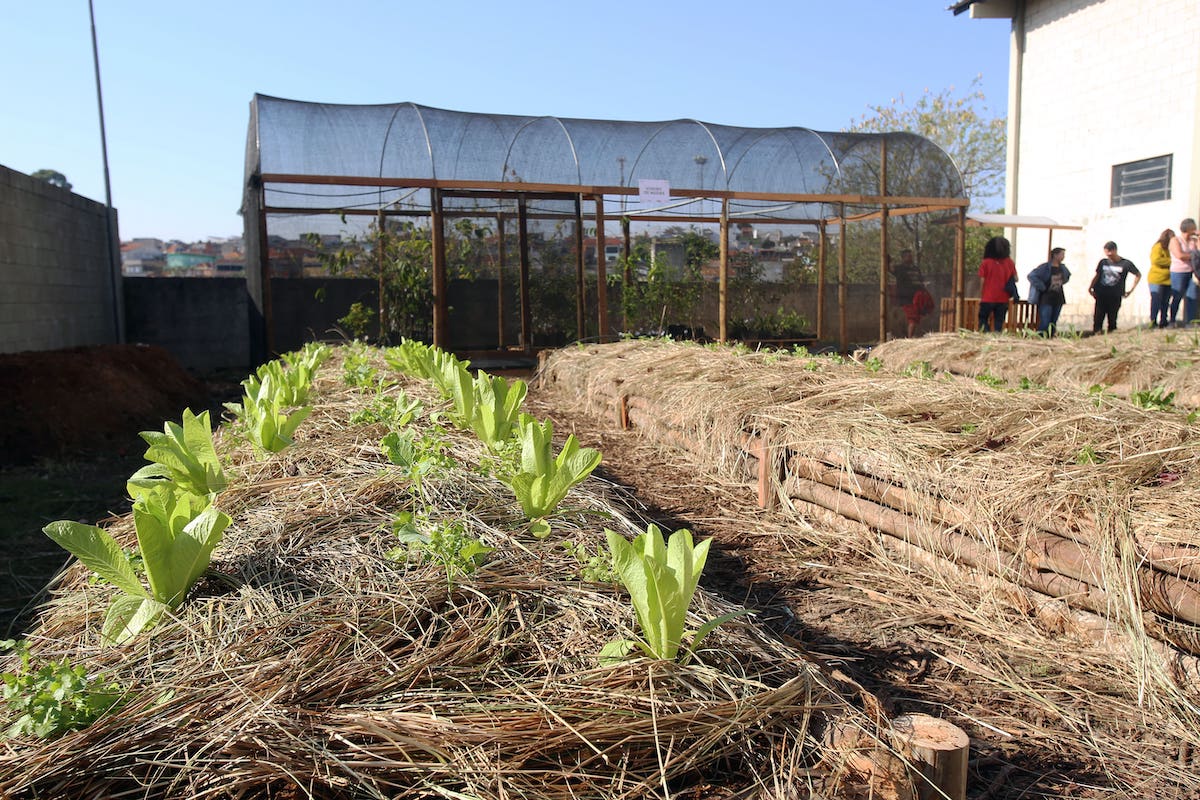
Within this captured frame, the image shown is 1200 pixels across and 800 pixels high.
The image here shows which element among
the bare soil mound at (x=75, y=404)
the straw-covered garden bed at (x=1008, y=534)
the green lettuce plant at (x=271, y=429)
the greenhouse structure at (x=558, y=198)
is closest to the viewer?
the straw-covered garden bed at (x=1008, y=534)

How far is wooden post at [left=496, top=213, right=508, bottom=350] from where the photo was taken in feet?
30.0

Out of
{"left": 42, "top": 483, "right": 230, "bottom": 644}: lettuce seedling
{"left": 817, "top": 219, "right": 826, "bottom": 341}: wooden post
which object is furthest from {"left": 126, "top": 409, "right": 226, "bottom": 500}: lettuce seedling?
{"left": 817, "top": 219, "right": 826, "bottom": 341}: wooden post

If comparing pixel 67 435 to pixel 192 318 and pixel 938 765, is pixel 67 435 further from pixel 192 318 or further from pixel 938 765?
pixel 938 765

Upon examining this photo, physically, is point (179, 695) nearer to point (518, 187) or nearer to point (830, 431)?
point (830, 431)

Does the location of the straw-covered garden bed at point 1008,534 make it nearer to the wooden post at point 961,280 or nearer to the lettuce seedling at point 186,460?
the lettuce seedling at point 186,460

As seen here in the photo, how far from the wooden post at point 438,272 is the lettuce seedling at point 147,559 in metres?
6.16

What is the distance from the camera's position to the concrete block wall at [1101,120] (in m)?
11.7

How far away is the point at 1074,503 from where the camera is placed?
7.97ft

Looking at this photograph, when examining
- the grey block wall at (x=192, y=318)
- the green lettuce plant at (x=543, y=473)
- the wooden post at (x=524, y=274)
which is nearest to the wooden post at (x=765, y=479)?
the green lettuce plant at (x=543, y=473)

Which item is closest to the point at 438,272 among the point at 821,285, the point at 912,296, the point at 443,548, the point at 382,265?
the point at 382,265

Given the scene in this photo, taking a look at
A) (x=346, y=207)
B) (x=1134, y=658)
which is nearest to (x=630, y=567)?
(x=1134, y=658)

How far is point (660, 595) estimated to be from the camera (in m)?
1.62

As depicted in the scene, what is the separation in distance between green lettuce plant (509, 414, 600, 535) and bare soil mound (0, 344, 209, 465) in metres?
4.88

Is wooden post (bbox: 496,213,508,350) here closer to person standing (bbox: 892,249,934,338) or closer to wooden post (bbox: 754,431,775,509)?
person standing (bbox: 892,249,934,338)
